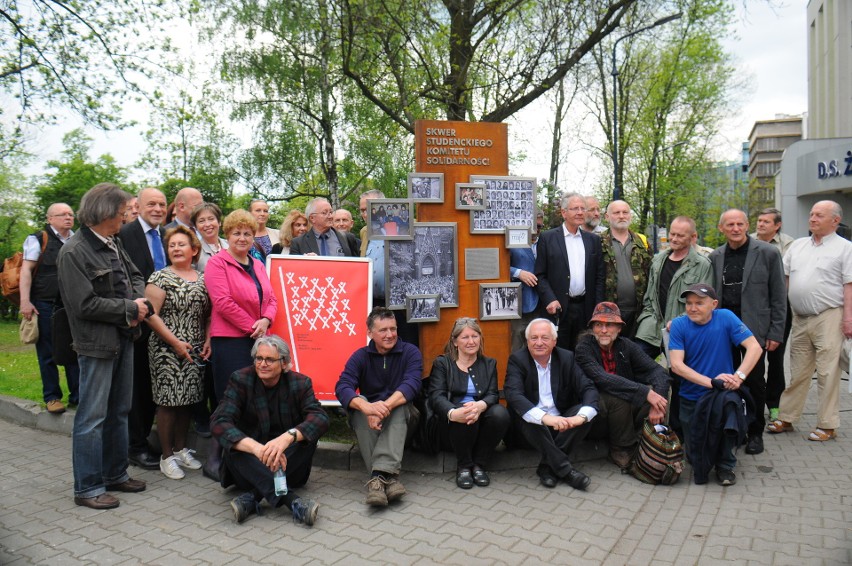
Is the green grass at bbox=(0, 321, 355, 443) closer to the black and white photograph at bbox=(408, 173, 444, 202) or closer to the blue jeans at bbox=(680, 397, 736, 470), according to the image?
the black and white photograph at bbox=(408, 173, 444, 202)

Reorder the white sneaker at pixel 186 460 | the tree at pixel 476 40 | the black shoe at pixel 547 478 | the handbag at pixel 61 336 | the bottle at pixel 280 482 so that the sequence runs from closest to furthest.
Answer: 1. the bottle at pixel 280 482
2. the handbag at pixel 61 336
3. the black shoe at pixel 547 478
4. the white sneaker at pixel 186 460
5. the tree at pixel 476 40

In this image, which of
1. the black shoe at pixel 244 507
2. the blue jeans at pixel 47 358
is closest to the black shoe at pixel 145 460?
the black shoe at pixel 244 507

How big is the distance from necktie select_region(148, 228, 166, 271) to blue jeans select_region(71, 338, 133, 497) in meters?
1.29

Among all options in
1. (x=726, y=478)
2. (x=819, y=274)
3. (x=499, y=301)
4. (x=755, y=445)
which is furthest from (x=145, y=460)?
(x=819, y=274)

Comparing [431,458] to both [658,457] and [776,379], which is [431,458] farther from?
[776,379]

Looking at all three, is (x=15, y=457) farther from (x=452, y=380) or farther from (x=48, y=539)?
(x=452, y=380)

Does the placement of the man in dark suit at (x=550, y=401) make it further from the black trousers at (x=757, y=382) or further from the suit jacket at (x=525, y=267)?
the black trousers at (x=757, y=382)

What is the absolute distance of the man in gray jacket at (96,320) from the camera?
4477mm

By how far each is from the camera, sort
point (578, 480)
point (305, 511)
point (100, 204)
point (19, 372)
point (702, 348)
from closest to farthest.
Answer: point (305, 511) → point (100, 204) → point (578, 480) → point (702, 348) → point (19, 372)

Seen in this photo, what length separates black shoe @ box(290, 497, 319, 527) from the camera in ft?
14.2

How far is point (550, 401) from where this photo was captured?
543cm

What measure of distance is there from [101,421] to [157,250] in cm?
193

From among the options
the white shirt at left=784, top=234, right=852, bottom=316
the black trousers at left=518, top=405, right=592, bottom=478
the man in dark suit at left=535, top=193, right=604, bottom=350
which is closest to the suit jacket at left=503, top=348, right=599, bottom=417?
the black trousers at left=518, top=405, right=592, bottom=478

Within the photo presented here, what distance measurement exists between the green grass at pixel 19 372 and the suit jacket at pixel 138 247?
283cm
